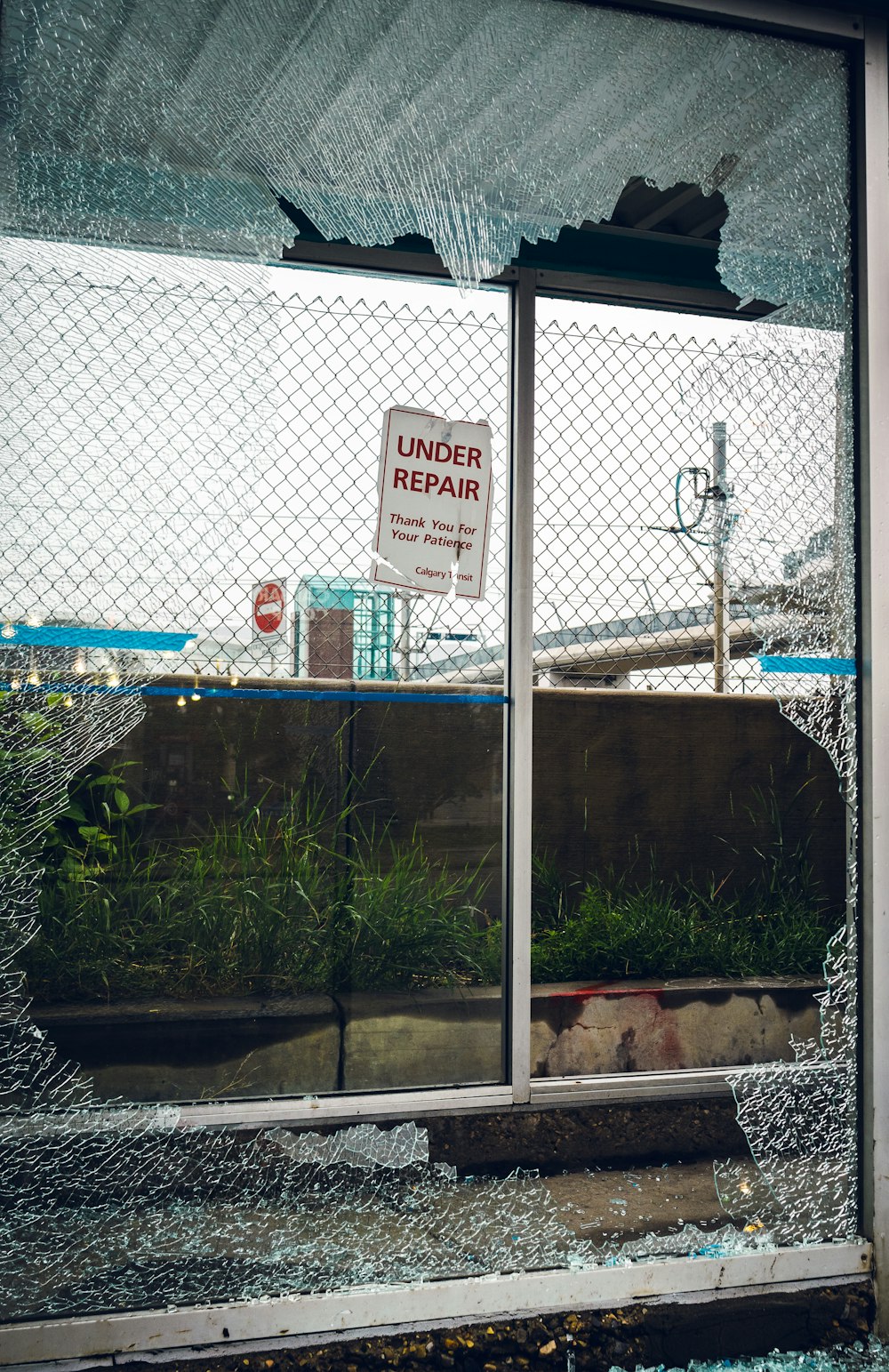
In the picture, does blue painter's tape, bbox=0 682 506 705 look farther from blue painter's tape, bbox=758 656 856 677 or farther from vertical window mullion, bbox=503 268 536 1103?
blue painter's tape, bbox=758 656 856 677

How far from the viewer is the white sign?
2.92m

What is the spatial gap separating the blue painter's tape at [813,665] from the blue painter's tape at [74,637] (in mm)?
1452

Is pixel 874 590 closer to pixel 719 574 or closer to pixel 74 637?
pixel 719 574

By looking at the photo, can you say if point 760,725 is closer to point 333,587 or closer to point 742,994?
point 742,994

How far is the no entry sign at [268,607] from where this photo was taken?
2818 millimetres

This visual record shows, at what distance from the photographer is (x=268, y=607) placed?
2.83 m

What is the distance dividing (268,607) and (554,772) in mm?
1404

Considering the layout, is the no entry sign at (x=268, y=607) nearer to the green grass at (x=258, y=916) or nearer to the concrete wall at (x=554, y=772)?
the concrete wall at (x=554, y=772)

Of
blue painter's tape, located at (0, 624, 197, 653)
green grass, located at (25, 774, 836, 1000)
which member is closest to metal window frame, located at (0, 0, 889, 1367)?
green grass, located at (25, 774, 836, 1000)

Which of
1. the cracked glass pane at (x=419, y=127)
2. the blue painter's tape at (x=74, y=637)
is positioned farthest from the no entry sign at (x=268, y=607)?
the cracked glass pane at (x=419, y=127)

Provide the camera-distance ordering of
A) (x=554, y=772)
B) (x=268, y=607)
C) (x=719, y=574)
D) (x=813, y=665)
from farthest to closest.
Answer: (x=554, y=772) → (x=719, y=574) → (x=268, y=607) → (x=813, y=665)

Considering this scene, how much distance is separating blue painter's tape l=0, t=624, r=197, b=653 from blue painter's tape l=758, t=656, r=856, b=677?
4.76ft

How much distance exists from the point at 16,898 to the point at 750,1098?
1691 millimetres

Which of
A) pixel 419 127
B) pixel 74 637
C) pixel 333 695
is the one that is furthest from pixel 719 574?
pixel 74 637
